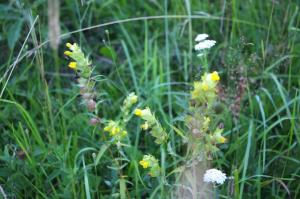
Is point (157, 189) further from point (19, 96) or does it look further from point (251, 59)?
point (19, 96)

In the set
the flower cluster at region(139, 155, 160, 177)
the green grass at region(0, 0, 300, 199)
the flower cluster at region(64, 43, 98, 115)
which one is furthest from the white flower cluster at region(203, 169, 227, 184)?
the flower cluster at region(64, 43, 98, 115)

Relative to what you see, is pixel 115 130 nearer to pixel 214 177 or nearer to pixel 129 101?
pixel 129 101

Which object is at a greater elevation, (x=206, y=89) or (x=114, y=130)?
(x=206, y=89)

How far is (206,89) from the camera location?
4.45 ft

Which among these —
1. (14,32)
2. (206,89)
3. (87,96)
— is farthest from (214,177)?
(14,32)

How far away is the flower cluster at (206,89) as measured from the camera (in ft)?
4.44

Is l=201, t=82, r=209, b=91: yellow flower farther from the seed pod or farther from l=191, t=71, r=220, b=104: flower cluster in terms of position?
the seed pod

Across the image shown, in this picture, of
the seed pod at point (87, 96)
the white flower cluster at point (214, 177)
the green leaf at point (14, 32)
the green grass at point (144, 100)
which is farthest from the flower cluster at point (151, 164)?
the green leaf at point (14, 32)

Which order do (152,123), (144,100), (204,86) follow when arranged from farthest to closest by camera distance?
(144,100) < (152,123) < (204,86)

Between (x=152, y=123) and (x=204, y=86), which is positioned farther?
(x=152, y=123)

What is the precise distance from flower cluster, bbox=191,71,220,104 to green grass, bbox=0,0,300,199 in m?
0.26

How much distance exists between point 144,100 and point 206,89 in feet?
2.90

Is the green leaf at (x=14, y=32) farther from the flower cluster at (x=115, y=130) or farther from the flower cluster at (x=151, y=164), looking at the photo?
the flower cluster at (x=151, y=164)

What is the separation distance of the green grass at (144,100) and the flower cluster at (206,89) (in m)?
0.26
